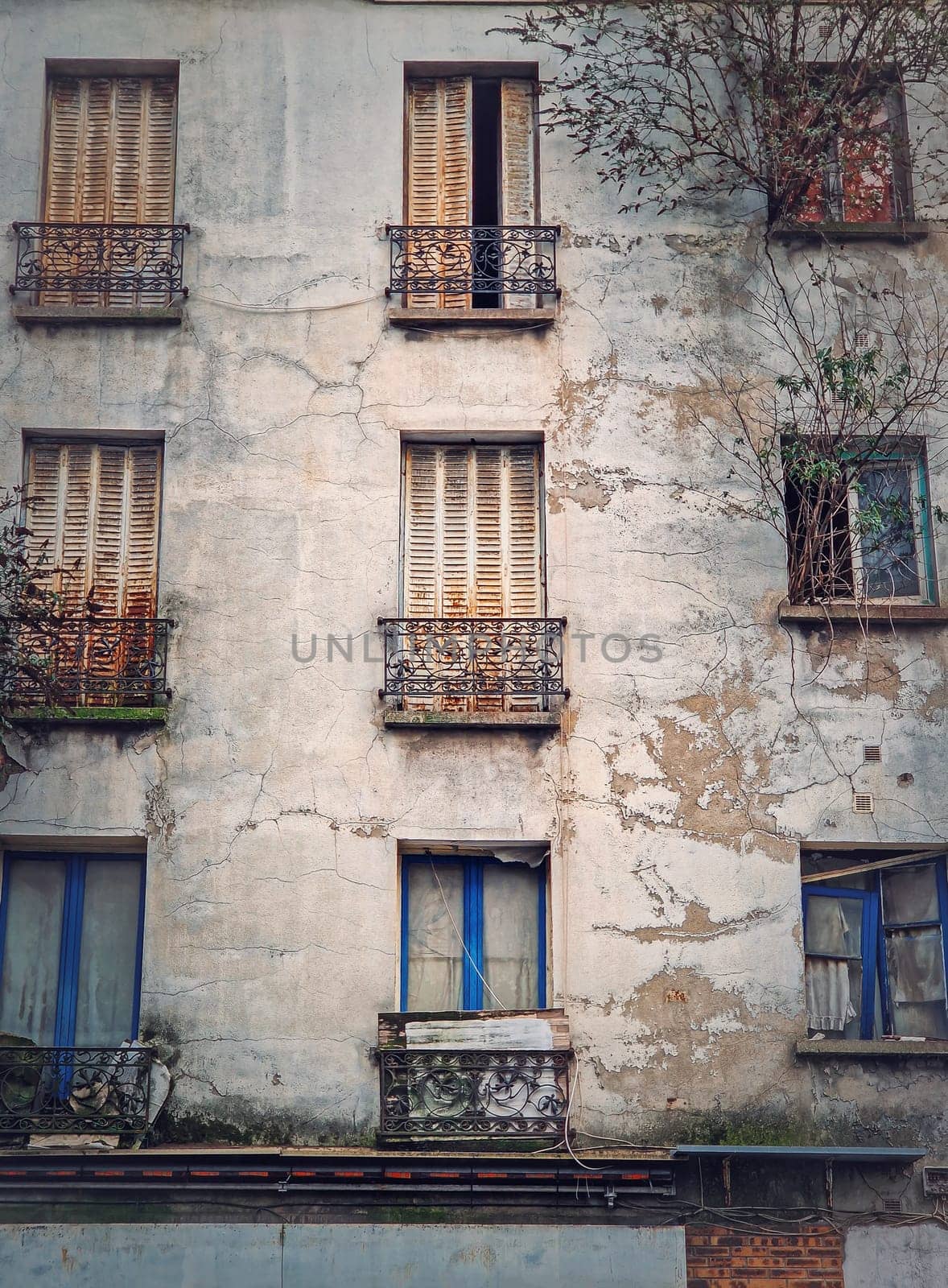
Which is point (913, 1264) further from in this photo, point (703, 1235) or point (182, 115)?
point (182, 115)

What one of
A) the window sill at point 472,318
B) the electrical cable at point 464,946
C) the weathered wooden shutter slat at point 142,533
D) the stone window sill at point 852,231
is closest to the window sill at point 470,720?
the electrical cable at point 464,946

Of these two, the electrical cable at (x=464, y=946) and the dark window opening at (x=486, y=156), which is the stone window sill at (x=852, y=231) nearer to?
the dark window opening at (x=486, y=156)

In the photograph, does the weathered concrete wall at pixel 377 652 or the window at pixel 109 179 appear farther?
the window at pixel 109 179

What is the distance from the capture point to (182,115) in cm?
1429

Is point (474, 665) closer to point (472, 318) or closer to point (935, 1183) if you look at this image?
point (472, 318)

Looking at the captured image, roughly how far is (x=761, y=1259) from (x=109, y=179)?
10.6 m

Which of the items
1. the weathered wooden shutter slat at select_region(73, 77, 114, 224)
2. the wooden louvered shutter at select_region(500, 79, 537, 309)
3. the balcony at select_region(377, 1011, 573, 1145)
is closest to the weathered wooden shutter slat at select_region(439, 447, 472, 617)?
the wooden louvered shutter at select_region(500, 79, 537, 309)

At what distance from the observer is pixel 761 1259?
12016mm

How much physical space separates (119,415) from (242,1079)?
221 inches

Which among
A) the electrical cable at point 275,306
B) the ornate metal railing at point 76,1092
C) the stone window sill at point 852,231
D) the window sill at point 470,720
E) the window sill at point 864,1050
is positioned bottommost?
the ornate metal railing at point 76,1092

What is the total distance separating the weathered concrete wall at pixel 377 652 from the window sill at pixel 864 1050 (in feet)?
0.61

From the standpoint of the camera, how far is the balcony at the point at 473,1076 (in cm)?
1213

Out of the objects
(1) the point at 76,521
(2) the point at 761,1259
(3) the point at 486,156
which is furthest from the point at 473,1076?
(3) the point at 486,156

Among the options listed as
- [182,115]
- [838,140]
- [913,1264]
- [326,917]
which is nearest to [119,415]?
[182,115]
